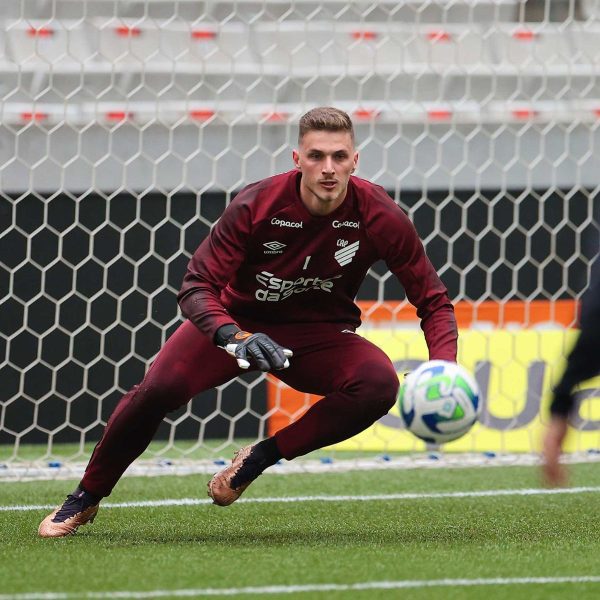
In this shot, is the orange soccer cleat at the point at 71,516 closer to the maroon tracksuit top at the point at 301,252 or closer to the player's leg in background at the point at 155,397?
the player's leg in background at the point at 155,397

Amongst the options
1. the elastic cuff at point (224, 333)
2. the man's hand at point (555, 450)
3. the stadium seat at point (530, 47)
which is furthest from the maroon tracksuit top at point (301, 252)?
the stadium seat at point (530, 47)

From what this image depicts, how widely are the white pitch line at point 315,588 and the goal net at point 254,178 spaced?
301cm

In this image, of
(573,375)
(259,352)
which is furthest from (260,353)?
(573,375)

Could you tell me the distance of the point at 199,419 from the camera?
6766mm

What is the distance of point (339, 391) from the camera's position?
4.17 meters

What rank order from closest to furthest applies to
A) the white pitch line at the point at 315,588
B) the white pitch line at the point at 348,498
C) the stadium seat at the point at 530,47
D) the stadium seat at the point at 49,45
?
the white pitch line at the point at 315,588 → the white pitch line at the point at 348,498 → the stadium seat at the point at 49,45 → the stadium seat at the point at 530,47

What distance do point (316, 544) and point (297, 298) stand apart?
850 millimetres

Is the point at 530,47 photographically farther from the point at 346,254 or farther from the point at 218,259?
the point at 218,259

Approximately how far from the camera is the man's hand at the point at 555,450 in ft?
13.0

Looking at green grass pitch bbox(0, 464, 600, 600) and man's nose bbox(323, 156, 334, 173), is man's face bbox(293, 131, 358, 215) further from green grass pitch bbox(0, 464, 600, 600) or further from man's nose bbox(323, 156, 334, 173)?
green grass pitch bbox(0, 464, 600, 600)

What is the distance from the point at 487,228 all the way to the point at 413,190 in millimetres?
483

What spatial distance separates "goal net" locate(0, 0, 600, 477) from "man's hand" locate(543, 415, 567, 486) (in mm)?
2631

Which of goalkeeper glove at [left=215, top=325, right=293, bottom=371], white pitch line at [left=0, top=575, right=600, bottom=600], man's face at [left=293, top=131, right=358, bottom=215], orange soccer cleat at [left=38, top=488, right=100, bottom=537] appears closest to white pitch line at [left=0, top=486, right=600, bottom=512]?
orange soccer cleat at [left=38, top=488, right=100, bottom=537]

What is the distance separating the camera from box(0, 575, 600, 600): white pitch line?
3.09m
